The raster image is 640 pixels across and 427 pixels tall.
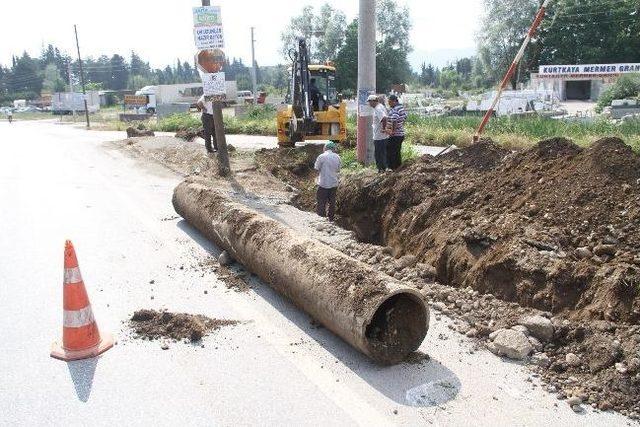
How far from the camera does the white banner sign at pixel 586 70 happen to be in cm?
5544

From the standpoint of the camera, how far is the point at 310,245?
565 cm

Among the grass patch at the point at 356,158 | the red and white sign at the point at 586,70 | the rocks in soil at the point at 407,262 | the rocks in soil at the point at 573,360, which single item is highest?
the red and white sign at the point at 586,70

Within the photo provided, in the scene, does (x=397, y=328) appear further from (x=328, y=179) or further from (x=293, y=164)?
(x=293, y=164)

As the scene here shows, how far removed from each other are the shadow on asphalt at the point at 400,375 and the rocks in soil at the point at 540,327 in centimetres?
88

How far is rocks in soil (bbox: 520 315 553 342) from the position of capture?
15.6 ft

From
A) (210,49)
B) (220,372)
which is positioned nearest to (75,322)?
(220,372)

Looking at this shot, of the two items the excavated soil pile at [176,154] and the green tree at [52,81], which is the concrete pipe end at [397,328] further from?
the green tree at [52,81]

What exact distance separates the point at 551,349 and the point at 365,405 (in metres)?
1.69

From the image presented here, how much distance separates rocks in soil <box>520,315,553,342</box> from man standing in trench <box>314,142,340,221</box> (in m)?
5.03

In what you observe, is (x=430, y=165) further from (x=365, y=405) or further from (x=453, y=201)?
(x=365, y=405)

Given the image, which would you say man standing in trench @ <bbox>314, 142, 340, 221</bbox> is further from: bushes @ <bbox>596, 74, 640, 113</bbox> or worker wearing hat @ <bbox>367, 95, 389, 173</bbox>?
bushes @ <bbox>596, 74, 640, 113</bbox>

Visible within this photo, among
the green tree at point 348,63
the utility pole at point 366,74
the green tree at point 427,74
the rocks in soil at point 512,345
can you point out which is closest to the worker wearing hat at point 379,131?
the utility pole at point 366,74

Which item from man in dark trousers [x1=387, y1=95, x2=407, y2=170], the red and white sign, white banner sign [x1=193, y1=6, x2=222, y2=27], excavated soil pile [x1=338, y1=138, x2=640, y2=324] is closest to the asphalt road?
excavated soil pile [x1=338, y1=138, x2=640, y2=324]

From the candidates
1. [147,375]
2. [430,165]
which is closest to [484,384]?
[147,375]
